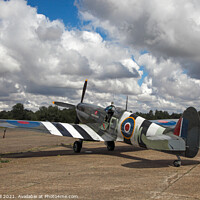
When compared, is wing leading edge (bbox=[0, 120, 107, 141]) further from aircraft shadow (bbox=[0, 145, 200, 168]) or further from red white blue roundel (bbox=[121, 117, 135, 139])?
red white blue roundel (bbox=[121, 117, 135, 139])

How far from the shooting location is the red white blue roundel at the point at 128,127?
1006cm

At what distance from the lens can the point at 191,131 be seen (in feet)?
25.0

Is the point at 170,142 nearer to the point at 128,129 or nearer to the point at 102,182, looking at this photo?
the point at 128,129

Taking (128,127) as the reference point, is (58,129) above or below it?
below

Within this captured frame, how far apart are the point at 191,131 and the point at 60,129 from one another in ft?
21.7

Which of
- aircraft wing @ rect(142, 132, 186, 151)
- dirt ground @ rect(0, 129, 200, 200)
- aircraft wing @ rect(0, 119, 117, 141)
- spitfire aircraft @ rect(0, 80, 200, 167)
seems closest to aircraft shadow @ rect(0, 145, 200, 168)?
dirt ground @ rect(0, 129, 200, 200)

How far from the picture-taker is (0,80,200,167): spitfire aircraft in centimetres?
762

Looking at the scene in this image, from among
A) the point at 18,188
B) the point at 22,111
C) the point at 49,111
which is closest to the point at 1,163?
the point at 18,188

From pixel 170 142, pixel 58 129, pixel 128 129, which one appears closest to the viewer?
pixel 170 142

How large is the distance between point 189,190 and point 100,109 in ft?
28.0

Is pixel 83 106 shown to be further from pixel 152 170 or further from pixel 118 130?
pixel 152 170

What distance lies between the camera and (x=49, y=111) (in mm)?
84500

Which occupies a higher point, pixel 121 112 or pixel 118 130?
pixel 121 112

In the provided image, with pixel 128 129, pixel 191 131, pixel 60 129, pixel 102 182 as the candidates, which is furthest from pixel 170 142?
pixel 60 129
